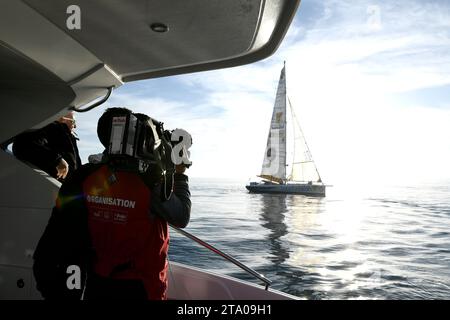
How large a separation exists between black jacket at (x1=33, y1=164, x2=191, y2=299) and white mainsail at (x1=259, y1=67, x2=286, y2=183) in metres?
47.8

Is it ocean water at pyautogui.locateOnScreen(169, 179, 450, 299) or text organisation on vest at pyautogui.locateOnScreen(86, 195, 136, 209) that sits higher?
text organisation on vest at pyautogui.locateOnScreen(86, 195, 136, 209)

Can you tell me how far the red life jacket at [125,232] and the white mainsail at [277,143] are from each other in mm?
47803

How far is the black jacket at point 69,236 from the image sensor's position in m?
1.51

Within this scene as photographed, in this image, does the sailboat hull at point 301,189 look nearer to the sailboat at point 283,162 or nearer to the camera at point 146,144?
the sailboat at point 283,162

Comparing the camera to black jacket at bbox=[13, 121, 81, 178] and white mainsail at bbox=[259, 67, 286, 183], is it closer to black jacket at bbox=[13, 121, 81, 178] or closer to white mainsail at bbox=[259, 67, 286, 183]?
black jacket at bbox=[13, 121, 81, 178]

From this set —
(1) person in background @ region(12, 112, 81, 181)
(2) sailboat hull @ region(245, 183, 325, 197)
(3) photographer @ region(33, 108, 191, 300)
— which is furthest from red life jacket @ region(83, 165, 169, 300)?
(2) sailboat hull @ region(245, 183, 325, 197)

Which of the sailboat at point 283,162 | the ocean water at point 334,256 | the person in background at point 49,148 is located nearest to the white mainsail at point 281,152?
the sailboat at point 283,162

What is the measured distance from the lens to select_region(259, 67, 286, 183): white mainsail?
48.7m

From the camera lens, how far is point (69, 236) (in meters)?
1.53

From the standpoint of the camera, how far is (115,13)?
2.07 m

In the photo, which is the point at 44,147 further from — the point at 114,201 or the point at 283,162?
the point at 283,162
